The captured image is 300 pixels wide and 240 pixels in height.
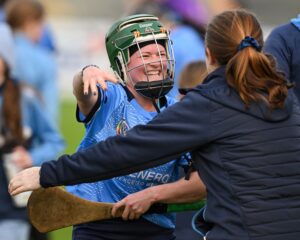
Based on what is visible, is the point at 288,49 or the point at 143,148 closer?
the point at 143,148

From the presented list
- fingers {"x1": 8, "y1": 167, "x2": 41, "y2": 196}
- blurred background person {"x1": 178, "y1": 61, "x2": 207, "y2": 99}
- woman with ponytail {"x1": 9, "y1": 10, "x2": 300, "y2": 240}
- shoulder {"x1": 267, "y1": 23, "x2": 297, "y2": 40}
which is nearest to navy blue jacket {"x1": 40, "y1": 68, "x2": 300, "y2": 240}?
woman with ponytail {"x1": 9, "y1": 10, "x2": 300, "y2": 240}

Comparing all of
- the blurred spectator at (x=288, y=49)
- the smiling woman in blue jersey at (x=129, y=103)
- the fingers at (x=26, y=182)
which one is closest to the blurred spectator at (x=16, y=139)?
the smiling woman in blue jersey at (x=129, y=103)

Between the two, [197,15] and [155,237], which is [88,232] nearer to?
[155,237]

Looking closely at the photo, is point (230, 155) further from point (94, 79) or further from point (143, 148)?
point (94, 79)

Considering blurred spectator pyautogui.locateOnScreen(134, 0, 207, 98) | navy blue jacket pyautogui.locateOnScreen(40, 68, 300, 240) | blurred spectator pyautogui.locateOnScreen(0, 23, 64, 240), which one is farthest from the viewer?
blurred spectator pyautogui.locateOnScreen(134, 0, 207, 98)

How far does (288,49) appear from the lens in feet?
16.4

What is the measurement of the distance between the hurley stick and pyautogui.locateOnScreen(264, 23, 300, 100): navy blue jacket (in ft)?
3.90

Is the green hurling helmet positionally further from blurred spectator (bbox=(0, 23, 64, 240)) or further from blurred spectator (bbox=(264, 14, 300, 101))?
blurred spectator (bbox=(0, 23, 64, 240))

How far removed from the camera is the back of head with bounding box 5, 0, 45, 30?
31.1 ft

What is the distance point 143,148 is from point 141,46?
0.73m

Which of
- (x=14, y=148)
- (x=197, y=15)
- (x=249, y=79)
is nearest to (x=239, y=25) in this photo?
(x=249, y=79)

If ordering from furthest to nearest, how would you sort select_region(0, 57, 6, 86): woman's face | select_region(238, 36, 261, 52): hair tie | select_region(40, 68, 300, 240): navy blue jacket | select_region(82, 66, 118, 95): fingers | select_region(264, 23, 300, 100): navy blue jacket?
1. select_region(0, 57, 6, 86): woman's face
2. select_region(264, 23, 300, 100): navy blue jacket
3. select_region(82, 66, 118, 95): fingers
4. select_region(238, 36, 261, 52): hair tie
5. select_region(40, 68, 300, 240): navy blue jacket

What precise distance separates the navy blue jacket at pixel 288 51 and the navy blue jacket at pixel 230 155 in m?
0.93

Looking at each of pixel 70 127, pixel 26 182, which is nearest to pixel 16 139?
pixel 26 182
